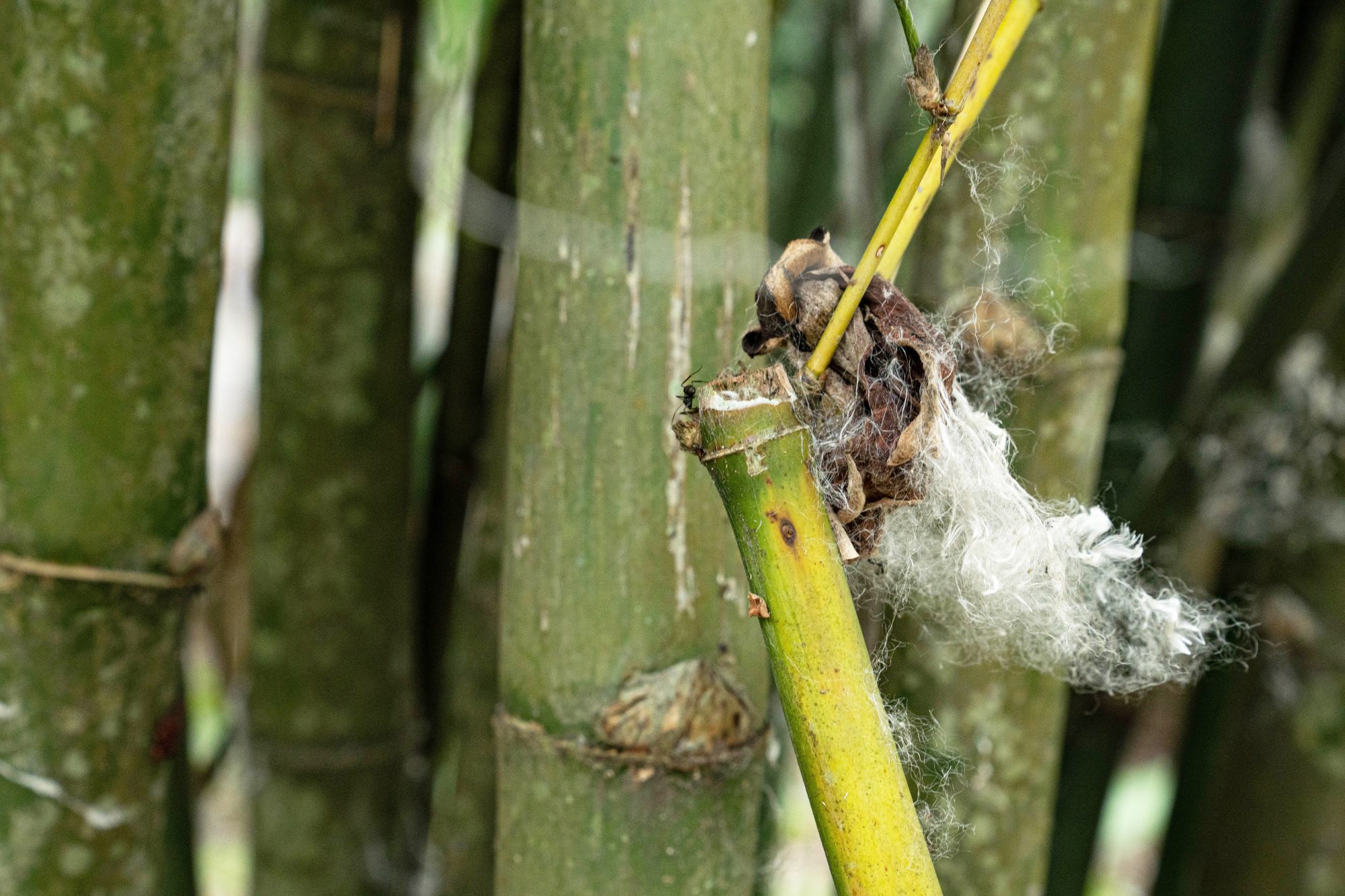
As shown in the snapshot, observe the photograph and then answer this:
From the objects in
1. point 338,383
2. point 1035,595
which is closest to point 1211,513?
point 1035,595

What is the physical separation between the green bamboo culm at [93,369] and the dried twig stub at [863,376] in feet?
1.42

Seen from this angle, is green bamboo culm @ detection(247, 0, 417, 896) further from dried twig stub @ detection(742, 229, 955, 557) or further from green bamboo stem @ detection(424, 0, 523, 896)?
dried twig stub @ detection(742, 229, 955, 557)

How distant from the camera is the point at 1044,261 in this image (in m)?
0.71

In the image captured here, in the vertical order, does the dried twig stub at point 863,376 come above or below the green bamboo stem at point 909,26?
below

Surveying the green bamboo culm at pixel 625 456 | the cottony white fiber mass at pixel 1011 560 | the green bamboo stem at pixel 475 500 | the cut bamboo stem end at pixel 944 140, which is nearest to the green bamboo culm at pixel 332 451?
the green bamboo stem at pixel 475 500

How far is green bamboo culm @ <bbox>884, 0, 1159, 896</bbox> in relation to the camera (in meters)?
0.71

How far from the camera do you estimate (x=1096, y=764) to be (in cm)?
118

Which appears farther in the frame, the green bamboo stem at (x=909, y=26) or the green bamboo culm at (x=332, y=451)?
the green bamboo culm at (x=332, y=451)

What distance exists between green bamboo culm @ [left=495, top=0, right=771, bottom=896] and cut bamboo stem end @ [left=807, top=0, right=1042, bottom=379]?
0.62 ft

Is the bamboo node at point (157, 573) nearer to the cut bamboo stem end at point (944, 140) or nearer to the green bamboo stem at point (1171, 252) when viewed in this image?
the cut bamboo stem end at point (944, 140)

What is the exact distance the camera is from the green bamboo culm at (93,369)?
0.68m

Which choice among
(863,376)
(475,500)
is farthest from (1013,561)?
(475,500)

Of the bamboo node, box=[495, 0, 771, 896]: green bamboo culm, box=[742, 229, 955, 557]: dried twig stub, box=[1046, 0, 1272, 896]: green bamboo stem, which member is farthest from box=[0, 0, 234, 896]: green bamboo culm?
box=[1046, 0, 1272, 896]: green bamboo stem

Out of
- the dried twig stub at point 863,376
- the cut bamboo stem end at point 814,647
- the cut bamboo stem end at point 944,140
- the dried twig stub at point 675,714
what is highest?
the cut bamboo stem end at point 944,140
